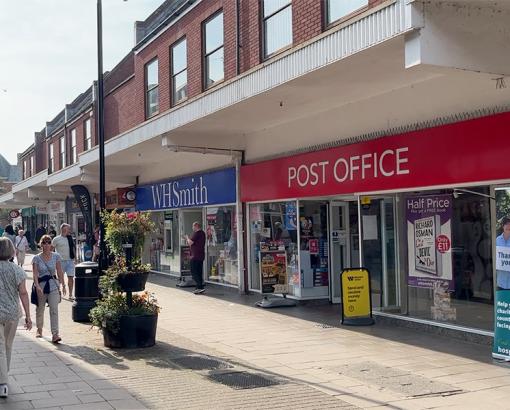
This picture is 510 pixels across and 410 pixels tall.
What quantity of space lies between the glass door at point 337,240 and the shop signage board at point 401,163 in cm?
101

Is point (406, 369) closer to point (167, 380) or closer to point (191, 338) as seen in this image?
point (167, 380)

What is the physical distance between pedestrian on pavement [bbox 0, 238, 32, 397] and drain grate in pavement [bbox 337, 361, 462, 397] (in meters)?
3.59

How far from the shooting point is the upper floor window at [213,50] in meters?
14.0

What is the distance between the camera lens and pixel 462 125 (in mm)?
8570

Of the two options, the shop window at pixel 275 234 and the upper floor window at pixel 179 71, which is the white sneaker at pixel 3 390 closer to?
the shop window at pixel 275 234

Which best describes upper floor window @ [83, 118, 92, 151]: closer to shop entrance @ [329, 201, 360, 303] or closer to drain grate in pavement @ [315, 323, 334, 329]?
shop entrance @ [329, 201, 360, 303]

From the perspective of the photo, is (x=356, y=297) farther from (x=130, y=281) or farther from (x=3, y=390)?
(x=3, y=390)

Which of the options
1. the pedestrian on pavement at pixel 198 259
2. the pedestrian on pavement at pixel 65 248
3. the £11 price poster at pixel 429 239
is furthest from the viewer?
the pedestrian on pavement at pixel 198 259

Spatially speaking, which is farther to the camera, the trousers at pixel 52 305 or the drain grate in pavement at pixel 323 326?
the drain grate in pavement at pixel 323 326

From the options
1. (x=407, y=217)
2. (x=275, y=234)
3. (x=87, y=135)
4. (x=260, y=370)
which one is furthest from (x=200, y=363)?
(x=87, y=135)

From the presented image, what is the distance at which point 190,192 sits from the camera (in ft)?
57.1

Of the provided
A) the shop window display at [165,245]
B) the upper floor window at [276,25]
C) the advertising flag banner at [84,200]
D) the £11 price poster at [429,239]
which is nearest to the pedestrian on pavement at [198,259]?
the shop window display at [165,245]

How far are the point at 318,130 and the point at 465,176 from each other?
3.88m

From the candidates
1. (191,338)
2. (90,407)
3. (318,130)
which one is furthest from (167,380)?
(318,130)
